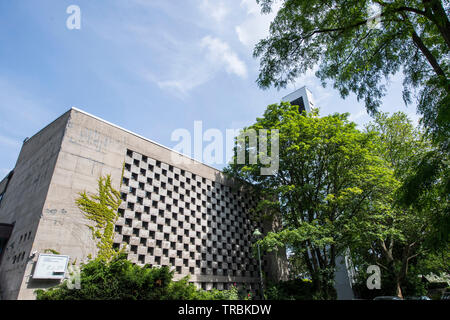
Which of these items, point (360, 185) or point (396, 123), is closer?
point (360, 185)

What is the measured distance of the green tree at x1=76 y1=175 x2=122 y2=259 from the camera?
13.3 meters

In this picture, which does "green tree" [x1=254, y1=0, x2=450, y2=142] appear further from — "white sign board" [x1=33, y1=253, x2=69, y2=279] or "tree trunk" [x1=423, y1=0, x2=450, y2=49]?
"white sign board" [x1=33, y1=253, x2=69, y2=279]

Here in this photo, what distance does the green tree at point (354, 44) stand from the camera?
305 inches

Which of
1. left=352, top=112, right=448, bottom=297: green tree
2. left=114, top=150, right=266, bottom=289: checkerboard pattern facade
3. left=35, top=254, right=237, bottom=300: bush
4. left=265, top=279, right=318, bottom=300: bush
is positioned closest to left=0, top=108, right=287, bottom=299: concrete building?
left=114, top=150, right=266, bottom=289: checkerboard pattern facade

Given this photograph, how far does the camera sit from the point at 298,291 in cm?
1850

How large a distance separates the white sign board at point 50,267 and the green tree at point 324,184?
11.0m

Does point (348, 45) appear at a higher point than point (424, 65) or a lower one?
higher

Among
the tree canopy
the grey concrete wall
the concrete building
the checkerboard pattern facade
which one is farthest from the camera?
the tree canopy

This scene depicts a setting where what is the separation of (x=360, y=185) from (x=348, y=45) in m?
11.7

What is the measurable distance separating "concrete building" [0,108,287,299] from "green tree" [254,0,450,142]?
419 inches

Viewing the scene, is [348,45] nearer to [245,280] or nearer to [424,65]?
[424,65]

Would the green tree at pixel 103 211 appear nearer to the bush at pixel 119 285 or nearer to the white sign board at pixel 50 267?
the white sign board at pixel 50 267

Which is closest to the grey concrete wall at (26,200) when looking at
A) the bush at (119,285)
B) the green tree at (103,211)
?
the green tree at (103,211)
